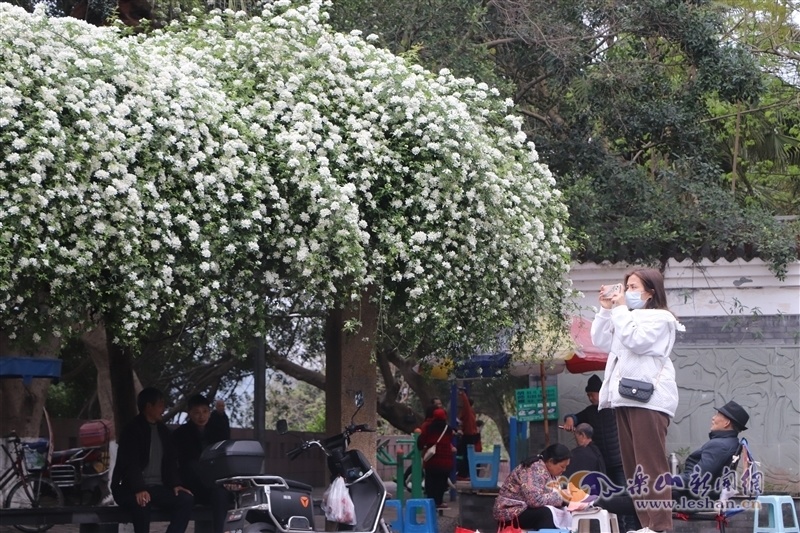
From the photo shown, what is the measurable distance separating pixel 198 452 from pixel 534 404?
4956 mm

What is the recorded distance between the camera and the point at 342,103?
910 cm

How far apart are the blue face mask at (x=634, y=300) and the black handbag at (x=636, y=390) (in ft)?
2.03

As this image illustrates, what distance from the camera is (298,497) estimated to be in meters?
8.55

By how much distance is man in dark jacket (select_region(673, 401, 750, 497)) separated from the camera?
8.87 metres

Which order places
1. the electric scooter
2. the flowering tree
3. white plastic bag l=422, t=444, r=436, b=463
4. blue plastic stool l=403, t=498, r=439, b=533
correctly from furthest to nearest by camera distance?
1. white plastic bag l=422, t=444, r=436, b=463
2. blue plastic stool l=403, t=498, r=439, b=533
3. the electric scooter
4. the flowering tree

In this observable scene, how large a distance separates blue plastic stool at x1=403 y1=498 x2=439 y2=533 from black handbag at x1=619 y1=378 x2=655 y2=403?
4.02m

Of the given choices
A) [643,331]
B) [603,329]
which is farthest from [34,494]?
[643,331]

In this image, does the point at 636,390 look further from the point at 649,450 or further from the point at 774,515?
the point at 774,515

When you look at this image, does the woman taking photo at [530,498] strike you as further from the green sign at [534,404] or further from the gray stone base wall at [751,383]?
the green sign at [534,404]

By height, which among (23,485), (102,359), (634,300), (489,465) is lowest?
(23,485)

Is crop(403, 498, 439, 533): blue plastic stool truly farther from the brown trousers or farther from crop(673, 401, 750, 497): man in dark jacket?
the brown trousers

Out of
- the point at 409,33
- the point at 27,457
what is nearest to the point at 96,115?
the point at 409,33

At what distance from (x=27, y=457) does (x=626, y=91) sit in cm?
832

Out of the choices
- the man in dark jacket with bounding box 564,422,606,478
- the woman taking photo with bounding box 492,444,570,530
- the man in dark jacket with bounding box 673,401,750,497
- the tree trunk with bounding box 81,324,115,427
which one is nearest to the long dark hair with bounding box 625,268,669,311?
the man in dark jacket with bounding box 673,401,750,497
